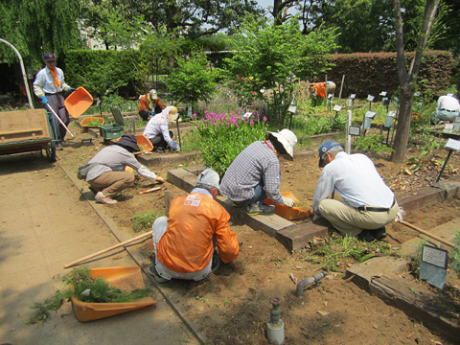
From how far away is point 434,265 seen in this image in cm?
267

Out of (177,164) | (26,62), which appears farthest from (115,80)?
(177,164)

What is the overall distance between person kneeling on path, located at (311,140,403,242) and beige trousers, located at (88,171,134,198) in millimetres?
2895

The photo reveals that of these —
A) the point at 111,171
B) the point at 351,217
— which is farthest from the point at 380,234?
the point at 111,171

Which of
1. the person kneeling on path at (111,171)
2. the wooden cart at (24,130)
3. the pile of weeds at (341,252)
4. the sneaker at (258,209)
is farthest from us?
the wooden cart at (24,130)

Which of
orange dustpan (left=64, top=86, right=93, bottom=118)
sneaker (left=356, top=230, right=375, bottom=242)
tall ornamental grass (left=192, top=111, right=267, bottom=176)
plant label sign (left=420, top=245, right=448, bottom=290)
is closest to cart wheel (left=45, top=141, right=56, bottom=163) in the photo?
orange dustpan (left=64, top=86, right=93, bottom=118)

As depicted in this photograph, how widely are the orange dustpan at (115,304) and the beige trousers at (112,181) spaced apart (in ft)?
6.41

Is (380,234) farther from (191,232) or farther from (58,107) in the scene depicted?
(58,107)

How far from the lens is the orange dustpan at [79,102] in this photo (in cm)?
870

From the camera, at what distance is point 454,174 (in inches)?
235

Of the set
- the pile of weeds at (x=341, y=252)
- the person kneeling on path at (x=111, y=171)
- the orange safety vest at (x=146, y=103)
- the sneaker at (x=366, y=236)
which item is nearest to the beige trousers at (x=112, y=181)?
the person kneeling on path at (x=111, y=171)

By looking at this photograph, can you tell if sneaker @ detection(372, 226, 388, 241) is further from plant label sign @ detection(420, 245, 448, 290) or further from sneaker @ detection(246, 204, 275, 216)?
sneaker @ detection(246, 204, 275, 216)

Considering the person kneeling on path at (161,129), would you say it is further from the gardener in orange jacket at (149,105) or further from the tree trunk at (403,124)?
the tree trunk at (403,124)

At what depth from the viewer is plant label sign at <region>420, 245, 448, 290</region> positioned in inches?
103

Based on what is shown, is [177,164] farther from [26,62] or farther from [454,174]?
[26,62]
